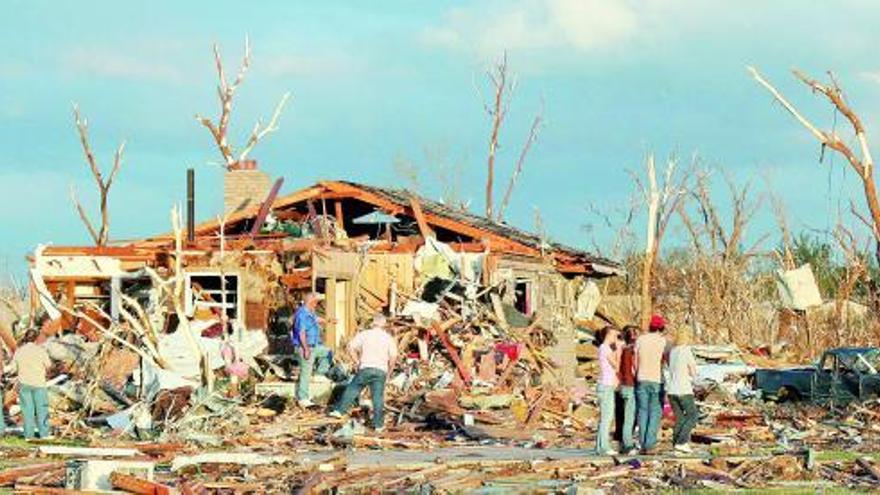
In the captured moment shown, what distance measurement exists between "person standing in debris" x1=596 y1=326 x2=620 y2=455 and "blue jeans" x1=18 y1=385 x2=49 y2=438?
9.06m

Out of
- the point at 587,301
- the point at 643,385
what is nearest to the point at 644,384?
the point at 643,385

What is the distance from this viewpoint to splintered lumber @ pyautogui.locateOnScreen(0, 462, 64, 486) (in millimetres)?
19406

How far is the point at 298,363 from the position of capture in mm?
31328

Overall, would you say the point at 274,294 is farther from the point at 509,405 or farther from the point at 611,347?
the point at 611,347

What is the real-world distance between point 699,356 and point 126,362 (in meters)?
15.0

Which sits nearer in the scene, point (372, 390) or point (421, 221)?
point (372, 390)

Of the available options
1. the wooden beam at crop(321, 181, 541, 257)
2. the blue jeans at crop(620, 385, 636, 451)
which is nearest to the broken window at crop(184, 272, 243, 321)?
the wooden beam at crop(321, 181, 541, 257)

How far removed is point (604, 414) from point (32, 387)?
915cm

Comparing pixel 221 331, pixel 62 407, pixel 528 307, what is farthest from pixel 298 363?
pixel 528 307

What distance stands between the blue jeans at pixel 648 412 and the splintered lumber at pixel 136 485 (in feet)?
22.4

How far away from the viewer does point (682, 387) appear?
21609 millimetres

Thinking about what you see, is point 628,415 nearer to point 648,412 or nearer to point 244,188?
point 648,412

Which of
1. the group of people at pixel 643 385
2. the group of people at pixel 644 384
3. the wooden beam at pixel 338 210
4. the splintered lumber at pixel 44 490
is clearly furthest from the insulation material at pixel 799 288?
the splintered lumber at pixel 44 490

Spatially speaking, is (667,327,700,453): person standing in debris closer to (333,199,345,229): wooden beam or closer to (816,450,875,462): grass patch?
(816,450,875,462): grass patch
